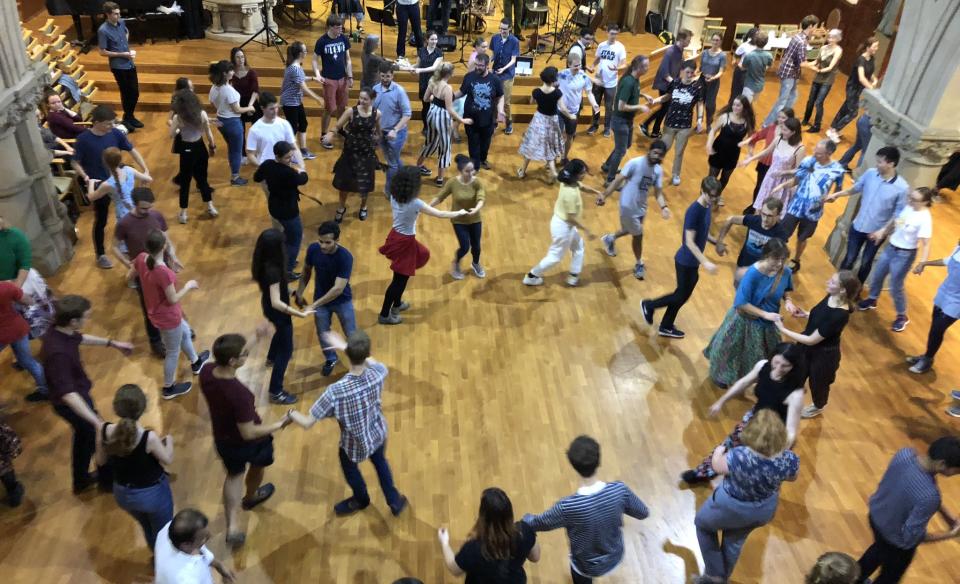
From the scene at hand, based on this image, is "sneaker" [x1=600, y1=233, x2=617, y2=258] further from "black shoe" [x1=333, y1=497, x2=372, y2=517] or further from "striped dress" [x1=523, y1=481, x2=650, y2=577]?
"striped dress" [x1=523, y1=481, x2=650, y2=577]

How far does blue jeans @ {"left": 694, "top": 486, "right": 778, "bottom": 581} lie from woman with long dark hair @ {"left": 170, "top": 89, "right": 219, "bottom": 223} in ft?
17.5

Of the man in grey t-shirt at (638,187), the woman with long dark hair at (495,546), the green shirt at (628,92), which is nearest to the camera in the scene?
the woman with long dark hair at (495,546)

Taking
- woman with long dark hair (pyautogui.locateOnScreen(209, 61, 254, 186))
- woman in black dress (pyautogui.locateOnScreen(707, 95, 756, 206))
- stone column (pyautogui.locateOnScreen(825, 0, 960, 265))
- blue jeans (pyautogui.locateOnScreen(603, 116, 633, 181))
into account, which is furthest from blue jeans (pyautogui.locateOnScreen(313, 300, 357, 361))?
stone column (pyautogui.locateOnScreen(825, 0, 960, 265))

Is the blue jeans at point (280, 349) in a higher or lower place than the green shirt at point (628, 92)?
lower

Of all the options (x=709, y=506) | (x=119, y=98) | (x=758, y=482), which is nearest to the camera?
(x=758, y=482)

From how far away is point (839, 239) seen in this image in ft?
23.6

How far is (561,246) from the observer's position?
623 centimetres

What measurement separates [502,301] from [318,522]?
2.68m

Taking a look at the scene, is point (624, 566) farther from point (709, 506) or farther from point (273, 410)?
point (273, 410)

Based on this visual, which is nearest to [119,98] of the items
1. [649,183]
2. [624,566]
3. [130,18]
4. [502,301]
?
[130,18]

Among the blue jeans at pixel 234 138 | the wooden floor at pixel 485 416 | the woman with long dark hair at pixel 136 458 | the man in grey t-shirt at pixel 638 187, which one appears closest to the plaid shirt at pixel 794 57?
the wooden floor at pixel 485 416

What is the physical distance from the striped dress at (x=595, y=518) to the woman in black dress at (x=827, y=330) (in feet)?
6.84

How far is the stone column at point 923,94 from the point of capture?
19.9ft

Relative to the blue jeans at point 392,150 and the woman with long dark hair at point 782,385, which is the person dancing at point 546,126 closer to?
the blue jeans at point 392,150
